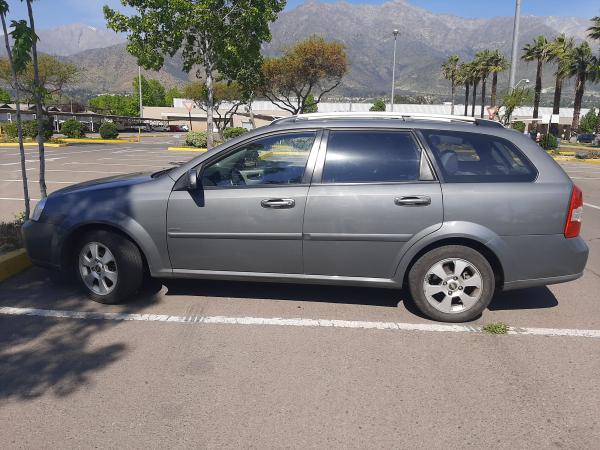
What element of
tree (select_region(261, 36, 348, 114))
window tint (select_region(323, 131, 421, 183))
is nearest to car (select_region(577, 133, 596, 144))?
tree (select_region(261, 36, 348, 114))

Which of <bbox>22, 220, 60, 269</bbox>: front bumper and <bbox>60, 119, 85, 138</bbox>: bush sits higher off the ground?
<bbox>60, 119, 85, 138</bbox>: bush

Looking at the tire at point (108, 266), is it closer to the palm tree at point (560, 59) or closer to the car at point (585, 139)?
the palm tree at point (560, 59)

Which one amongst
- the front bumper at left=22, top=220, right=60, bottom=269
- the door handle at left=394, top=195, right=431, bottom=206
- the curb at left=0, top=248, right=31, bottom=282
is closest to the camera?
the door handle at left=394, top=195, right=431, bottom=206

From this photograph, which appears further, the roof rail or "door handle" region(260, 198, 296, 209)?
the roof rail

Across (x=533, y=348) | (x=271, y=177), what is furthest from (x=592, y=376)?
(x=271, y=177)

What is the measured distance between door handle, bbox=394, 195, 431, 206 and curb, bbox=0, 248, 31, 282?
13.0ft

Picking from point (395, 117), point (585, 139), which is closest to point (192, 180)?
point (395, 117)

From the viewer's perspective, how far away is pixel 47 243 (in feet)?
14.7

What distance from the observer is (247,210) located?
4.13m

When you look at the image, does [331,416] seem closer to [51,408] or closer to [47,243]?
[51,408]

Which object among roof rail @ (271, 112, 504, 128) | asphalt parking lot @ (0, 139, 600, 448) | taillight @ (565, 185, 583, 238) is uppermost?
roof rail @ (271, 112, 504, 128)

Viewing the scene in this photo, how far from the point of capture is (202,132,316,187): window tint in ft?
13.8

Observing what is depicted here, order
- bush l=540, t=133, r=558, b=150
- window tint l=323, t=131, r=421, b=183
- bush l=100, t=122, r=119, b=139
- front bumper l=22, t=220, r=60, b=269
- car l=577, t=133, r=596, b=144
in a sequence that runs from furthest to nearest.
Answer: car l=577, t=133, r=596, b=144, bush l=100, t=122, r=119, b=139, bush l=540, t=133, r=558, b=150, front bumper l=22, t=220, r=60, b=269, window tint l=323, t=131, r=421, b=183

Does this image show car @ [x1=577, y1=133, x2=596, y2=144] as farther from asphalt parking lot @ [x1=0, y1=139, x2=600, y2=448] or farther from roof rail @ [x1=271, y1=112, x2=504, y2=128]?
roof rail @ [x1=271, y1=112, x2=504, y2=128]
